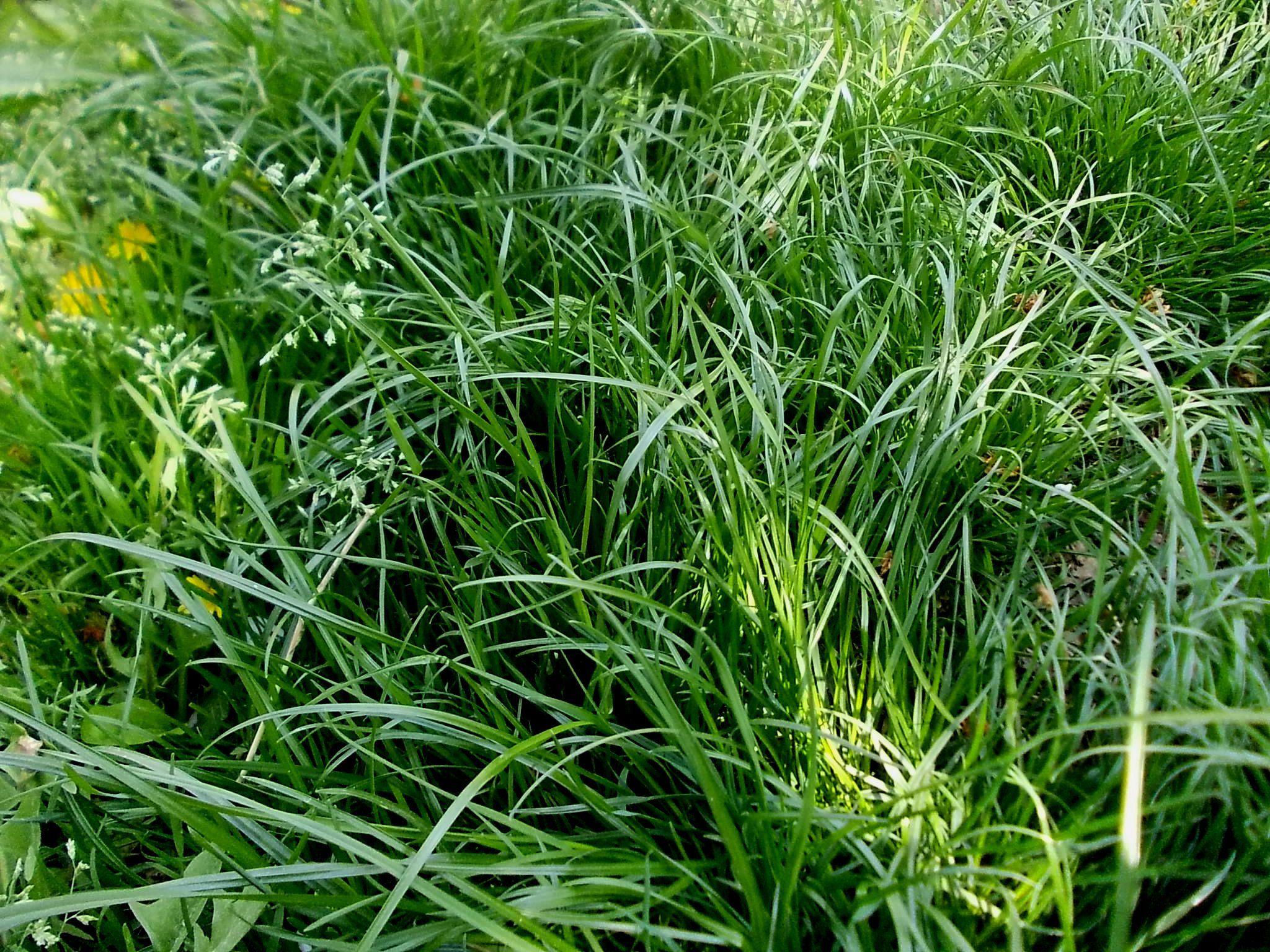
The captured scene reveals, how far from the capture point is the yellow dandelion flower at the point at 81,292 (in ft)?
6.51

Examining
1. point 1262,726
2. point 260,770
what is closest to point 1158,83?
point 1262,726

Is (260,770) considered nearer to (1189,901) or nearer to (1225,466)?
(1189,901)

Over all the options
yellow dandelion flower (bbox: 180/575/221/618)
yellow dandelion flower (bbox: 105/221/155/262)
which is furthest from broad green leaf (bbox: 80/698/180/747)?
yellow dandelion flower (bbox: 105/221/155/262)

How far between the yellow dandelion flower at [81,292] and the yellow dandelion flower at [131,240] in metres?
0.07

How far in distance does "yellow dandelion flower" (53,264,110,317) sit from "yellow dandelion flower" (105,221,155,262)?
73 millimetres

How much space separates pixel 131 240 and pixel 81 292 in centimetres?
18

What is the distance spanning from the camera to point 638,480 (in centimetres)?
148

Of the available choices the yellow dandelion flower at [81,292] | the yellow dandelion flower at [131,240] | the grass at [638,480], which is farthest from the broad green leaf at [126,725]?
the yellow dandelion flower at [131,240]

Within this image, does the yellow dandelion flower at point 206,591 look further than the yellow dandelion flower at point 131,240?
No

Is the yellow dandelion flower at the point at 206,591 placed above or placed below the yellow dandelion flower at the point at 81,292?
below

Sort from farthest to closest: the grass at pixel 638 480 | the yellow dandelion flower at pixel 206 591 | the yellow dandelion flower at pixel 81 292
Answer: the yellow dandelion flower at pixel 81 292 → the yellow dandelion flower at pixel 206 591 → the grass at pixel 638 480

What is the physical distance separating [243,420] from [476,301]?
0.54 metres

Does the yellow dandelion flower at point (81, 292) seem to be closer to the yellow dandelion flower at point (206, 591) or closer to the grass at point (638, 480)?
the grass at point (638, 480)

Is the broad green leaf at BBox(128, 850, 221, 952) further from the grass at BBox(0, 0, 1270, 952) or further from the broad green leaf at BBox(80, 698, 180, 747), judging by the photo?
the broad green leaf at BBox(80, 698, 180, 747)
